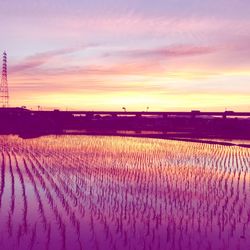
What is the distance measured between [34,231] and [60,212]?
5.47 feet

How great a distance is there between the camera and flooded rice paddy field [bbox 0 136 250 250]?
29.2 ft

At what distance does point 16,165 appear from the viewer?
65.0 feet

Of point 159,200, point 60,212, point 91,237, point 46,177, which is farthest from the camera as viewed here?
point 46,177

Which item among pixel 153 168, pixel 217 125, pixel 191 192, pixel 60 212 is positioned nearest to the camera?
pixel 60 212

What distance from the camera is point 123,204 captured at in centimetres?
1202

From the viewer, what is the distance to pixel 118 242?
8.72 m

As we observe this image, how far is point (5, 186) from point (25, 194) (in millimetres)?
1735

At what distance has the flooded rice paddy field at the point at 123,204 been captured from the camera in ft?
29.2

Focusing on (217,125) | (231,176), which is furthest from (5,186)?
(217,125)

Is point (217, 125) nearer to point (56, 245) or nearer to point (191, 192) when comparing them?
point (191, 192)

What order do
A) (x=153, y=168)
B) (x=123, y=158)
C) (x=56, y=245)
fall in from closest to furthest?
(x=56, y=245) → (x=153, y=168) → (x=123, y=158)

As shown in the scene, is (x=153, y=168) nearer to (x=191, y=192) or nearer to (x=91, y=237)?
(x=191, y=192)

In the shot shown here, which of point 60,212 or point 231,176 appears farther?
point 231,176

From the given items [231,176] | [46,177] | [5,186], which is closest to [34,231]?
[5,186]
